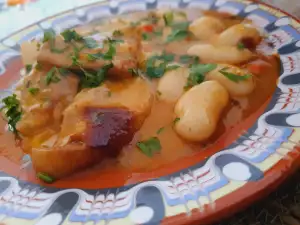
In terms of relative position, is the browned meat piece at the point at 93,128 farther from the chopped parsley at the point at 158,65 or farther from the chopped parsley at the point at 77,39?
the chopped parsley at the point at 77,39

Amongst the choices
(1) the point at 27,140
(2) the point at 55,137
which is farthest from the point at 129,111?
(1) the point at 27,140

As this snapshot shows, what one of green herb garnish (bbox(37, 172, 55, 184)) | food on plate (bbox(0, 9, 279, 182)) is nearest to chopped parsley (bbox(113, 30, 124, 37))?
food on plate (bbox(0, 9, 279, 182))

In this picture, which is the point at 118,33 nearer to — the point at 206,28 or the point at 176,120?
the point at 206,28

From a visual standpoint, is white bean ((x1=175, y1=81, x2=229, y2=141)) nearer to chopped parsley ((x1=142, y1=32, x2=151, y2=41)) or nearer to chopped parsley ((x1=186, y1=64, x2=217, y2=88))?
chopped parsley ((x1=186, y1=64, x2=217, y2=88))

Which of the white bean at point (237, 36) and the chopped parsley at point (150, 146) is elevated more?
the white bean at point (237, 36)

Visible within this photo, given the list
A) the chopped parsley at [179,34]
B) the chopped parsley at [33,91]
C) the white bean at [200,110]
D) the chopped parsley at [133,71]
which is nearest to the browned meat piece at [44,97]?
the chopped parsley at [33,91]

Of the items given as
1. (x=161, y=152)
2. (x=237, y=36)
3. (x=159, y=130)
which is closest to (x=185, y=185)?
(x=161, y=152)
